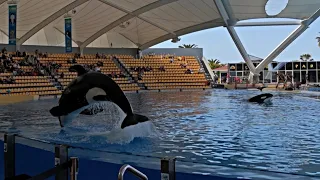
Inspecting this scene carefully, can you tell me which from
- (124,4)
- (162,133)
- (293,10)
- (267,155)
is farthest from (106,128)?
(293,10)

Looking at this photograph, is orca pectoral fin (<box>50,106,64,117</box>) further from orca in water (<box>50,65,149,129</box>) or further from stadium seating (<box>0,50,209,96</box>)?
stadium seating (<box>0,50,209,96</box>)

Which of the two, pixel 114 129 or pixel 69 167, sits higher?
pixel 69 167

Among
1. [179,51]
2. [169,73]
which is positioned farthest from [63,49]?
[179,51]

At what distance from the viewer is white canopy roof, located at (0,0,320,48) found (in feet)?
81.8

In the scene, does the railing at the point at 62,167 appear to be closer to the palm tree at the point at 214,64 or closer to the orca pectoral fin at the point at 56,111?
the orca pectoral fin at the point at 56,111

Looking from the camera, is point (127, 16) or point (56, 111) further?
point (127, 16)

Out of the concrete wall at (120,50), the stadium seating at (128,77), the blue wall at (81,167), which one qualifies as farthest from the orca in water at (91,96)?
the concrete wall at (120,50)

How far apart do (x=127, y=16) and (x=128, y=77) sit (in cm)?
452

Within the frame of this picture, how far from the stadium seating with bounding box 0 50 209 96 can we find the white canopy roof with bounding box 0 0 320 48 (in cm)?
224

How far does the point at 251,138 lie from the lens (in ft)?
20.5

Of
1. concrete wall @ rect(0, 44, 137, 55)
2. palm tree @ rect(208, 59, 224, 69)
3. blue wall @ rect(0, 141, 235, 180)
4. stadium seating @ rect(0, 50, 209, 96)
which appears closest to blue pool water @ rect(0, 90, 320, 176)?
blue wall @ rect(0, 141, 235, 180)

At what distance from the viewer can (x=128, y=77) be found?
29.2 m

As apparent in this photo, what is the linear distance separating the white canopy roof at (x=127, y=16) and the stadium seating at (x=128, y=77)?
2237 mm

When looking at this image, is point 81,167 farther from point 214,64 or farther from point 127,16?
point 214,64
